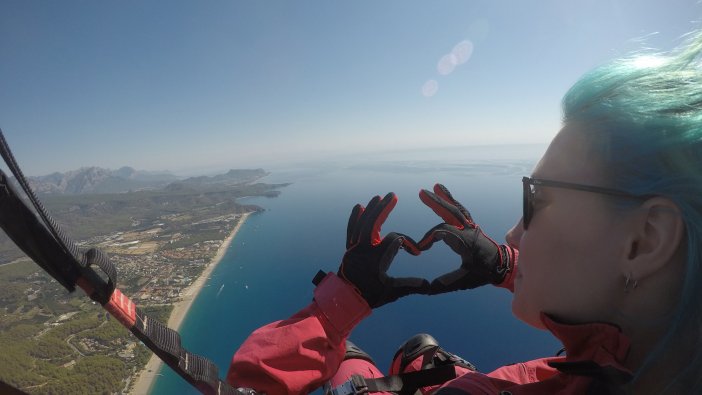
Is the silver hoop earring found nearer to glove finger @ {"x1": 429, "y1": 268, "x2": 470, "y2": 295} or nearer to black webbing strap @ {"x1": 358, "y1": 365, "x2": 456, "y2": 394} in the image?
glove finger @ {"x1": 429, "y1": 268, "x2": 470, "y2": 295}

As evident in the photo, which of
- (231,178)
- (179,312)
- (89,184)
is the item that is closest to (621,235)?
(179,312)

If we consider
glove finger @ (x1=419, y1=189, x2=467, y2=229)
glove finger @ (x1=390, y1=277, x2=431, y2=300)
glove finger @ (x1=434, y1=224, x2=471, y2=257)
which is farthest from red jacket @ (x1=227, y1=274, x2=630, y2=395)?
glove finger @ (x1=419, y1=189, x2=467, y2=229)

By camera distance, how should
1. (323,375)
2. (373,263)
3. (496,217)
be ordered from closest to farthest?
(323,375) → (373,263) → (496,217)

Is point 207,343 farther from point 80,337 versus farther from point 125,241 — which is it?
point 125,241

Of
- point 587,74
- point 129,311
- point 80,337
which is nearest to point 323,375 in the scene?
point 129,311

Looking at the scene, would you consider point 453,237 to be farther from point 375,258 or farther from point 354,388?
point 354,388

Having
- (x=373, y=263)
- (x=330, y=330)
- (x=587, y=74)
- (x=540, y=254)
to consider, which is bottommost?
(x=330, y=330)
